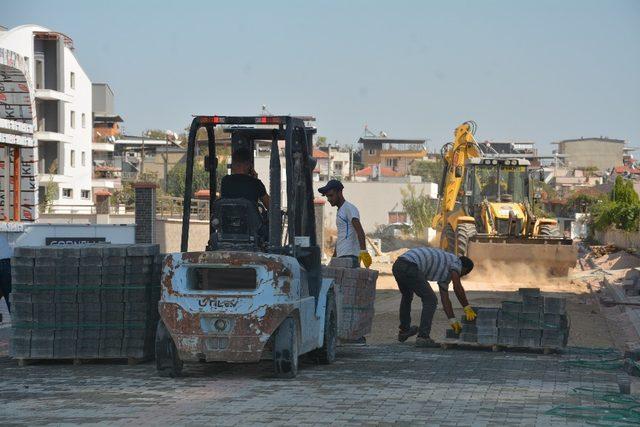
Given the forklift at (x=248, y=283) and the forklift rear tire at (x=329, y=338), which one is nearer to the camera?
the forklift at (x=248, y=283)

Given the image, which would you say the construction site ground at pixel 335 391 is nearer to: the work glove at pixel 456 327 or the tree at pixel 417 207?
the work glove at pixel 456 327

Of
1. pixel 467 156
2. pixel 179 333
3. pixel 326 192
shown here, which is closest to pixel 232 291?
pixel 179 333

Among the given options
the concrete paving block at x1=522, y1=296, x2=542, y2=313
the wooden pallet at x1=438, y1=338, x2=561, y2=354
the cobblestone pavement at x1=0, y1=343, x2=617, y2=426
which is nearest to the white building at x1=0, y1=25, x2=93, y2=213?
the wooden pallet at x1=438, y1=338, x2=561, y2=354

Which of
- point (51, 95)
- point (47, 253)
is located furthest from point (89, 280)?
point (51, 95)

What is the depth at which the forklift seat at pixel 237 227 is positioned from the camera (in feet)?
35.9

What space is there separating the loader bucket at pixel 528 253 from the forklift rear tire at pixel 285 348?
63.1 ft

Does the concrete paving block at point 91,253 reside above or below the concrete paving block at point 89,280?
above

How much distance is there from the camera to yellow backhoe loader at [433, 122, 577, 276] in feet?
96.1

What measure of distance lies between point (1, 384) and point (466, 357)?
535 centimetres

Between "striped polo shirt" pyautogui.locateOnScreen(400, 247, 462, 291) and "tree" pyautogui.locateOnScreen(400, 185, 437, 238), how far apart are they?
57.8m

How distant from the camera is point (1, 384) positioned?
10.6 meters

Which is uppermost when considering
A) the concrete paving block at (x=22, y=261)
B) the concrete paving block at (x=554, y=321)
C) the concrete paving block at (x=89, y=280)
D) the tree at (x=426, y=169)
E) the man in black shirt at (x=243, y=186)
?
the tree at (x=426, y=169)

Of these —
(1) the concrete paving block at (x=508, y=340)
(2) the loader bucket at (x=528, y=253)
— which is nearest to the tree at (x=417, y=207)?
(2) the loader bucket at (x=528, y=253)

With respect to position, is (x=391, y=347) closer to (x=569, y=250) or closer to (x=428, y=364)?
(x=428, y=364)
